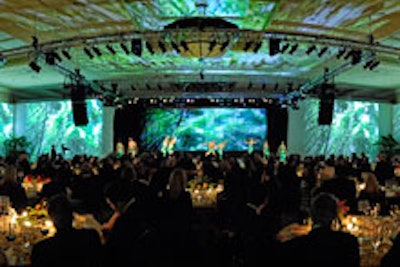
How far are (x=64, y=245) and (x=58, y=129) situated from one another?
2255 centimetres

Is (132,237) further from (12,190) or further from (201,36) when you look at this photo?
(201,36)

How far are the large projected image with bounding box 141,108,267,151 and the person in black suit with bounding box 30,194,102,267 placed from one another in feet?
63.6

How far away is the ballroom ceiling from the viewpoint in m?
9.24

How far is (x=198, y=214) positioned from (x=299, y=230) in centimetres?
445

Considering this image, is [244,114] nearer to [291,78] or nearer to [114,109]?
[291,78]

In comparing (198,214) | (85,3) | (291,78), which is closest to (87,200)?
(198,214)

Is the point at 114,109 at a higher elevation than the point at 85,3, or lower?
lower

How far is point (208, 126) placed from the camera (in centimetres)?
2311

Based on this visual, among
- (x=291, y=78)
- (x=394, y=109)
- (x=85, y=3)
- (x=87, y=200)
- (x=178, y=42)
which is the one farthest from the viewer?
(x=394, y=109)

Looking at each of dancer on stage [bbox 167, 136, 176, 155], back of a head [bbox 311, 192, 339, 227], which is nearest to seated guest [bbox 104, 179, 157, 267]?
back of a head [bbox 311, 192, 339, 227]

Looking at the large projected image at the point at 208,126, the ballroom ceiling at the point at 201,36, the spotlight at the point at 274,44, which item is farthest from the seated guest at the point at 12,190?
the large projected image at the point at 208,126

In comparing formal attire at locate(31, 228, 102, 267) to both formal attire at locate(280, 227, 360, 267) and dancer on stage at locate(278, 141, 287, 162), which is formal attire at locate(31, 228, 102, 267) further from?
dancer on stage at locate(278, 141, 287, 162)

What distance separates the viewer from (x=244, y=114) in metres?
23.1

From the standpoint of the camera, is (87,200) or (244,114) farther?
(244,114)
